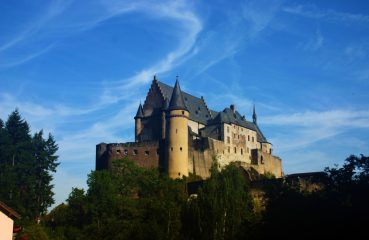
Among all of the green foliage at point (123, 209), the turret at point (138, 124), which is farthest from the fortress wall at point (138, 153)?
the turret at point (138, 124)

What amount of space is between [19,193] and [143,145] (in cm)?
1878

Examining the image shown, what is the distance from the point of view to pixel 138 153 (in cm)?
8050

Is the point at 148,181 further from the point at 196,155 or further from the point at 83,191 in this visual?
the point at 196,155

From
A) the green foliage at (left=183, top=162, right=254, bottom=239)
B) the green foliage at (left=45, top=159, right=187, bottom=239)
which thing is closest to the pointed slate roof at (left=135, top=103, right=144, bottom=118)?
the green foliage at (left=45, top=159, right=187, bottom=239)

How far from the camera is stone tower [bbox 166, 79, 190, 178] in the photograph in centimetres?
7744

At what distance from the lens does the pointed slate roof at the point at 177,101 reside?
263 ft

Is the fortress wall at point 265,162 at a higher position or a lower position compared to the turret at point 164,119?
lower

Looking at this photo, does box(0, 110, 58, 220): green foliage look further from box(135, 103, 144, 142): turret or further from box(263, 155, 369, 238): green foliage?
box(263, 155, 369, 238): green foliage

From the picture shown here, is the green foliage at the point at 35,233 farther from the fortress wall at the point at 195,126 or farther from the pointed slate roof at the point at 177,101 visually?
the fortress wall at the point at 195,126

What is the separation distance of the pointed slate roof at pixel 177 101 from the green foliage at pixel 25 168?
1622 cm

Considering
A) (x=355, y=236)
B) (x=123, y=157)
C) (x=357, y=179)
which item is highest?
(x=123, y=157)

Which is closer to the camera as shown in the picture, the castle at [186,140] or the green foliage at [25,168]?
the green foliage at [25,168]

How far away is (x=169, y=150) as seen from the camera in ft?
257

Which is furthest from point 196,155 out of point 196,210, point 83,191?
point 196,210
